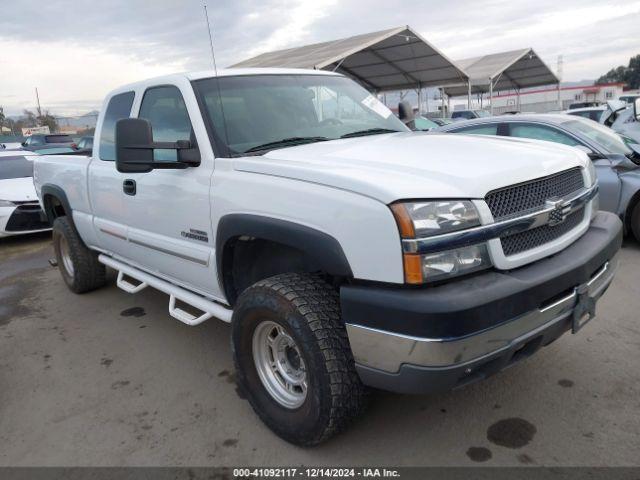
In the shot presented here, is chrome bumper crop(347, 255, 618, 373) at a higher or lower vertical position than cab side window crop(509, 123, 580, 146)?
lower

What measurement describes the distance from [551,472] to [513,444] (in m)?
0.24

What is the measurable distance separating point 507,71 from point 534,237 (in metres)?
35.9

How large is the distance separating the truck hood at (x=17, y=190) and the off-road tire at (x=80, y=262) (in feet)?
11.1

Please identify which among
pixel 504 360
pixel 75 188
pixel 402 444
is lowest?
pixel 402 444

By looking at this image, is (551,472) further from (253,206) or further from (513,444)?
(253,206)

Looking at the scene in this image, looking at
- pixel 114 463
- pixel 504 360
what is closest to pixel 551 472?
pixel 504 360

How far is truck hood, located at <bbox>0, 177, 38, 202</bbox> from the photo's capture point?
8.28 m

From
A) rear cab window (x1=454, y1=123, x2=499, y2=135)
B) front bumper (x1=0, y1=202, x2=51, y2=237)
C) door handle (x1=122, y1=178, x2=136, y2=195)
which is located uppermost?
rear cab window (x1=454, y1=123, x2=499, y2=135)

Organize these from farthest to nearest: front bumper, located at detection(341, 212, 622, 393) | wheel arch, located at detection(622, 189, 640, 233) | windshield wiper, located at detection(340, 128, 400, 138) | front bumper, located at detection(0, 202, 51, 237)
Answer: front bumper, located at detection(0, 202, 51, 237), wheel arch, located at detection(622, 189, 640, 233), windshield wiper, located at detection(340, 128, 400, 138), front bumper, located at detection(341, 212, 622, 393)

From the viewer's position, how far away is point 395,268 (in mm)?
2068

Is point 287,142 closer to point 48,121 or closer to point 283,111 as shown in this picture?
point 283,111

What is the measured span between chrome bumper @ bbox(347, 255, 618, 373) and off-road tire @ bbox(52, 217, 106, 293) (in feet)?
12.6

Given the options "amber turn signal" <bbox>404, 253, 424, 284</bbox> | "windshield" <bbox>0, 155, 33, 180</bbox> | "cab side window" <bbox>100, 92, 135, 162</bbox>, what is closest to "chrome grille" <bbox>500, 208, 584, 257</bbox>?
"amber turn signal" <bbox>404, 253, 424, 284</bbox>

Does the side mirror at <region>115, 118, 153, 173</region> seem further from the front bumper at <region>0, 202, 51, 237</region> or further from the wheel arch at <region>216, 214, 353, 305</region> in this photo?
the front bumper at <region>0, 202, 51, 237</region>
